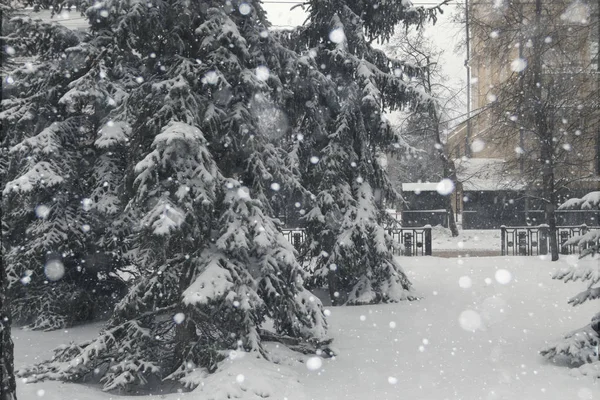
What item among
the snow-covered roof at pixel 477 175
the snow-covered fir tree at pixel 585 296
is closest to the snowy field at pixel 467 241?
the snow-covered roof at pixel 477 175

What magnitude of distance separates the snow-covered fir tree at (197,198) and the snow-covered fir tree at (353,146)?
12.1 ft

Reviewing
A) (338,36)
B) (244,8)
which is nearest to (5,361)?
(244,8)

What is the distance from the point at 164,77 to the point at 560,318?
28.4 ft

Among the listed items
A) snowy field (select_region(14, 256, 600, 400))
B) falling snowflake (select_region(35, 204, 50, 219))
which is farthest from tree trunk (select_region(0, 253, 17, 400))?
falling snowflake (select_region(35, 204, 50, 219))

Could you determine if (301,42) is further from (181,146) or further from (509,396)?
(509,396)

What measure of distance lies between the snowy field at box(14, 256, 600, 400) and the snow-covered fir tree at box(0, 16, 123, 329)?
76 cm

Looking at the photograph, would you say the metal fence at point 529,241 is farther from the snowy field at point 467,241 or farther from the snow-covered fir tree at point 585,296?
the snow-covered fir tree at point 585,296

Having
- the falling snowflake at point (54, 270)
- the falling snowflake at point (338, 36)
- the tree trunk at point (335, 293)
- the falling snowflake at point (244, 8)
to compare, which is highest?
the falling snowflake at point (338, 36)

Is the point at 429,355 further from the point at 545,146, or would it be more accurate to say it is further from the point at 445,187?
the point at 445,187

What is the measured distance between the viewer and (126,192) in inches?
277

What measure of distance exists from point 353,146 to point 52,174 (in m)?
6.34

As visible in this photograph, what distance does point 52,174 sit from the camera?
898 centimetres

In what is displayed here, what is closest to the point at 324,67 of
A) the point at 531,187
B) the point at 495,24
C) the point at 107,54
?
the point at 107,54

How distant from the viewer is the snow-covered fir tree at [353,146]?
36.9 feet
